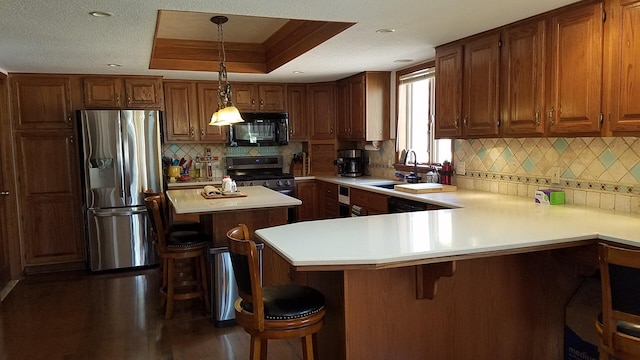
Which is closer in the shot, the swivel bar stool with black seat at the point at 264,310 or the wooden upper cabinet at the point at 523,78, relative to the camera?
the swivel bar stool with black seat at the point at 264,310

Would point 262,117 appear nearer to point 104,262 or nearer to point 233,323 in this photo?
point 104,262

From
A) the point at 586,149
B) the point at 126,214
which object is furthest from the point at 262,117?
the point at 586,149

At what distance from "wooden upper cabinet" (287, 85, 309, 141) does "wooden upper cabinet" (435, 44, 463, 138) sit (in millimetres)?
2472

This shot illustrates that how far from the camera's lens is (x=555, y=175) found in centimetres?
325

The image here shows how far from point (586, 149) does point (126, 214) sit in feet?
13.9

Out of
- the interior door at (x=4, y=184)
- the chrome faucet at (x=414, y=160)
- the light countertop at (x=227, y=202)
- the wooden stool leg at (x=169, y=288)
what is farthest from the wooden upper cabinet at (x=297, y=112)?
the interior door at (x=4, y=184)

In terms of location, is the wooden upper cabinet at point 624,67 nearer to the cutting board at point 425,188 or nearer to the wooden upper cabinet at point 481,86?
the wooden upper cabinet at point 481,86

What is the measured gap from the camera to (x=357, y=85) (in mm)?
5445

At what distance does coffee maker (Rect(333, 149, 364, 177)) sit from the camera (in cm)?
591

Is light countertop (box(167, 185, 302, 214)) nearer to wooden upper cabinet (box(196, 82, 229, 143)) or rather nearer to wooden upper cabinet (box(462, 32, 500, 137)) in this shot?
wooden upper cabinet (box(462, 32, 500, 137))

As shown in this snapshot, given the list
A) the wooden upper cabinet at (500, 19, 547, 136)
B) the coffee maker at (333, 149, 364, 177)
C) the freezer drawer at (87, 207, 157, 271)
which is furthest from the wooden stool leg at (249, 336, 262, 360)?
the coffee maker at (333, 149, 364, 177)

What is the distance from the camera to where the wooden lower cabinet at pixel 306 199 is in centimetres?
589

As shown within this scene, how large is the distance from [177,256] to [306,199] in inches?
103

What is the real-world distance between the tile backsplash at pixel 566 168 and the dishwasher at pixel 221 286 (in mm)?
1969
